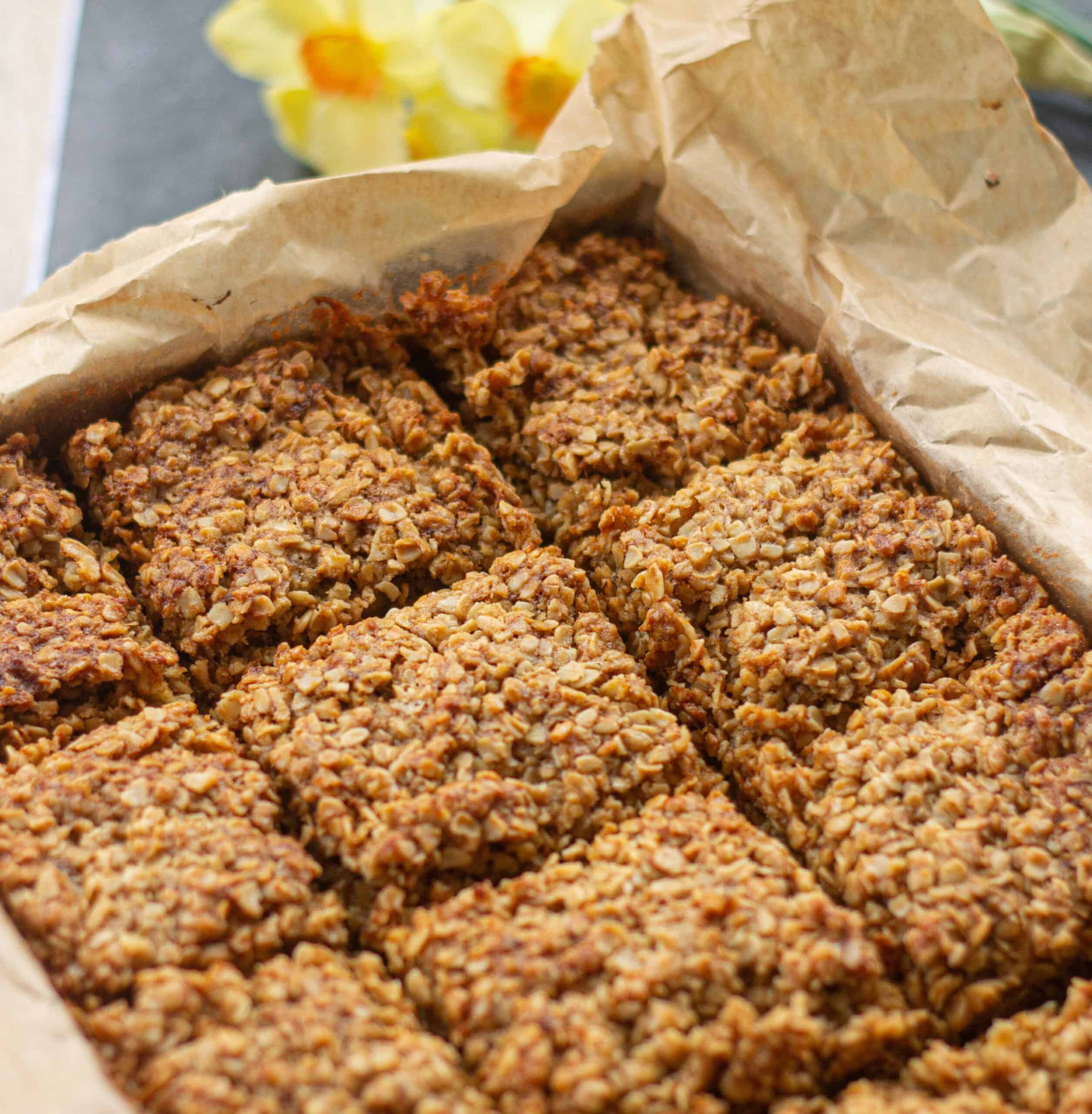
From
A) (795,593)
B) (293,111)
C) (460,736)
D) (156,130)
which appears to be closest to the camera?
(460,736)

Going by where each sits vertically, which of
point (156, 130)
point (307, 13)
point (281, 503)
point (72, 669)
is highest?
point (156, 130)

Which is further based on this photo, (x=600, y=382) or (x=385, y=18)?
(x=385, y=18)

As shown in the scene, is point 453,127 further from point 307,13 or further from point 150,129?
point 150,129

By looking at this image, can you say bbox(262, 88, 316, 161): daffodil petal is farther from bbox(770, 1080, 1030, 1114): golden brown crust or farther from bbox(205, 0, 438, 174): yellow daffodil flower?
bbox(770, 1080, 1030, 1114): golden brown crust

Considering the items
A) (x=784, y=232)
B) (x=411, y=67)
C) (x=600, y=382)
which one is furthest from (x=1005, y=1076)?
(x=411, y=67)

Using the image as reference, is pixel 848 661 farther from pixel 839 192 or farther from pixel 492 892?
pixel 839 192

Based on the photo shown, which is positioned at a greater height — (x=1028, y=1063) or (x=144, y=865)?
(x=144, y=865)
